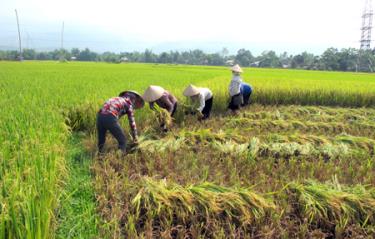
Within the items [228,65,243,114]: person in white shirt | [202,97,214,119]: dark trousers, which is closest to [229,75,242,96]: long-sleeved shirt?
[228,65,243,114]: person in white shirt

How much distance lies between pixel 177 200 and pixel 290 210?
42.3 inches

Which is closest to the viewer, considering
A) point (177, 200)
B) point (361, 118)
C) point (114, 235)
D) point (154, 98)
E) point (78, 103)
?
point (114, 235)

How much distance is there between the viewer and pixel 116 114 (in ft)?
12.3

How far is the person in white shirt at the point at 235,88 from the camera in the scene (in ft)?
22.0

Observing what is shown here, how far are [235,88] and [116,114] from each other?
370 cm

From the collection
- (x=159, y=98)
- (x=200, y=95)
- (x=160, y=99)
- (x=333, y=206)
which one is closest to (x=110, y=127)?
(x=159, y=98)

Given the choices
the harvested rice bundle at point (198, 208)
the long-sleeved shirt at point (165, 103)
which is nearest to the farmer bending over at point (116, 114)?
the long-sleeved shirt at point (165, 103)

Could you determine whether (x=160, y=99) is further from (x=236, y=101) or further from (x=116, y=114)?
(x=236, y=101)

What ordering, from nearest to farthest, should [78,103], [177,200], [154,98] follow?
[177,200] < [154,98] < [78,103]

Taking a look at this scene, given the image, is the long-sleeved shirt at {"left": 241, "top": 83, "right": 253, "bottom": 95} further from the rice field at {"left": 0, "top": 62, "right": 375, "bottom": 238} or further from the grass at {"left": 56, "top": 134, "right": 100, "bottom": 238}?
the grass at {"left": 56, "top": 134, "right": 100, "bottom": 238}

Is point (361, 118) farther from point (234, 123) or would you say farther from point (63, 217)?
point (63, 217)

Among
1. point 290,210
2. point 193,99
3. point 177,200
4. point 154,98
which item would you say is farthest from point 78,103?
point 290,210

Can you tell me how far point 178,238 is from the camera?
246cm

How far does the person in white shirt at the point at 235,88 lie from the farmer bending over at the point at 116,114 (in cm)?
326
